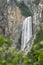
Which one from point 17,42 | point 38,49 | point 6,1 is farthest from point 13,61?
point 6,1

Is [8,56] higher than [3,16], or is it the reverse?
[8,56]

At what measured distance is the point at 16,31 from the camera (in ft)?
131

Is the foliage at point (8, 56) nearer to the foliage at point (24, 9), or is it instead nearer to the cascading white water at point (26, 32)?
the cascading white water at point (26, 32)

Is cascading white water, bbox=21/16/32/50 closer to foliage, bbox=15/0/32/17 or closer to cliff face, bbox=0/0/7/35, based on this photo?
cliff face, bbox=0/0/7/35

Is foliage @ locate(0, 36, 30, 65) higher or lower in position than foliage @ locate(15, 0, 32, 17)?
higher

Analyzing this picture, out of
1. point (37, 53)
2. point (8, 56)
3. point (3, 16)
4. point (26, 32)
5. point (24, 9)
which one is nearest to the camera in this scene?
point (37, 53)

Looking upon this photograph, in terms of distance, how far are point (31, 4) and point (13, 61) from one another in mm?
39832

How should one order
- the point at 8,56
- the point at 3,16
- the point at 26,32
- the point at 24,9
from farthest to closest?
1. the point at 24,9
2. the point at 3,16
3. the point at 26,32
4. the point at 8,56

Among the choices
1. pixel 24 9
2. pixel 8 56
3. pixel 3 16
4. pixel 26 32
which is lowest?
pixel 26 32

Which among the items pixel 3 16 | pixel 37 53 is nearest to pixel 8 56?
pixel 37 53

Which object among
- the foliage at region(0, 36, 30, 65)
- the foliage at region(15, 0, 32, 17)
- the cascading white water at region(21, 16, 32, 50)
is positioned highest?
the foliage at region(0, 36, 30, 65)

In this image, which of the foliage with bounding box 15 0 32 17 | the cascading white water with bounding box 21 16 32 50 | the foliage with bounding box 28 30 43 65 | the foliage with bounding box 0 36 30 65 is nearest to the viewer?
the foliage with bounding box 28 30 43 65

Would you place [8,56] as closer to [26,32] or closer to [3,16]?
[26,32]

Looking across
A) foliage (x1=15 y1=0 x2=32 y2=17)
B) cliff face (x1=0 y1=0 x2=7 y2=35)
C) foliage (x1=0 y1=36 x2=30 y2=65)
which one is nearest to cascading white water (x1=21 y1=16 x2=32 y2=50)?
cliff face (x1=0 y1=0 x2=7 y2=35)
